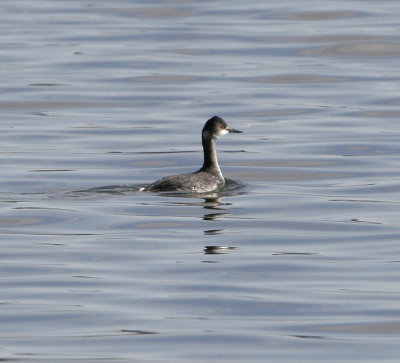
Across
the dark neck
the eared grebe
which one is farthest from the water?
the dark neck

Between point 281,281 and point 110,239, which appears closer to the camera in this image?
point 281,281

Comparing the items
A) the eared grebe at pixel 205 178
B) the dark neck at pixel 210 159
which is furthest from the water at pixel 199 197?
the dark neck at pixel 210 159

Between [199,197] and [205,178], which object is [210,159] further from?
[199,197]

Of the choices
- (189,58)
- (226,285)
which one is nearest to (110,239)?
(226,285)

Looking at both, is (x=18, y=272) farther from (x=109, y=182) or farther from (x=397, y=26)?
(x=397, y=26)

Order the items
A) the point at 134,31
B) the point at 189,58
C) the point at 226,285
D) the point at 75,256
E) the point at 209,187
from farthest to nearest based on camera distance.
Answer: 1. the point at 134,31
2. the point at 189,58
3. the point at 209,187
4. the point at 75,256
5. the point at 226,285

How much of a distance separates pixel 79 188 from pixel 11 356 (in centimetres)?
808

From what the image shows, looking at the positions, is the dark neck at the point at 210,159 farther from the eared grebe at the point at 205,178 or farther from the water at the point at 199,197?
the water at the point at 199,197

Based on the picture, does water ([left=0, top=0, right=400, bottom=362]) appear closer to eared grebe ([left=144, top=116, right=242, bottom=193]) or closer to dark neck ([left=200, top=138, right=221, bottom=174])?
eared grebe ([left=144, top=116, right=242, bottom=193])

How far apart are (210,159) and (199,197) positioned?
1207mm

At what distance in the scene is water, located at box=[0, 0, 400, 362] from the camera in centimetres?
1187

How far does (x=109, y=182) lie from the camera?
19.4 m

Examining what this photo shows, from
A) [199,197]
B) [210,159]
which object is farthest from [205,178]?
[210,159]

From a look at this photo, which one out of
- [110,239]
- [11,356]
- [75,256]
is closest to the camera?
[11,356]
